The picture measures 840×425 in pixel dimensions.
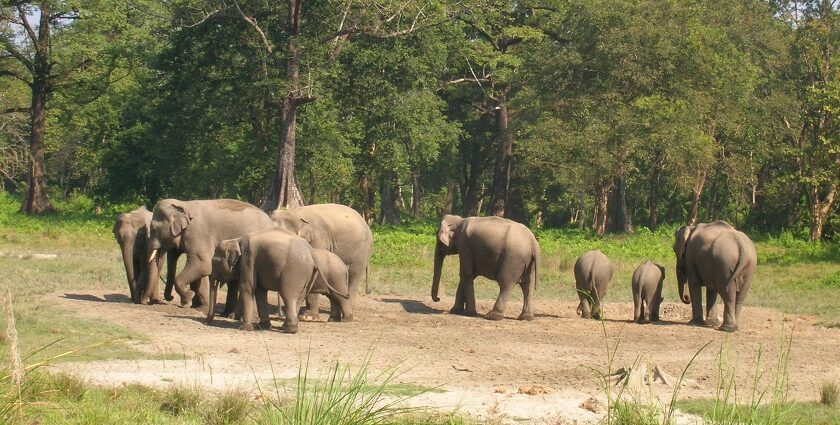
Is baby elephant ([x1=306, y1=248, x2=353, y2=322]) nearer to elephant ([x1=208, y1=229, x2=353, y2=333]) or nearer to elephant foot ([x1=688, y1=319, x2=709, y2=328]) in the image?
elephant ([x1=208, y1=229, x2=353, y2=333])

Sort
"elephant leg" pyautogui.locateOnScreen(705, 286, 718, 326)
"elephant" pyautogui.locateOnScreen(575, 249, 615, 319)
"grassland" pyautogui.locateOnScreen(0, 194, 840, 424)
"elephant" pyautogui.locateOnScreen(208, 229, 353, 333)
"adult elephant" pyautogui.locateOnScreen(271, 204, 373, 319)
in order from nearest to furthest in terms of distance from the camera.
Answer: "grassland" pyautogui.locateOnScreen(0, 194, 840, 424) < "elephant" pyautogui.locateOnScreen(208, 229, 353, 333) < "adult elephant" pyautogui.locateOnScreen(271, 204, 373, 319) < "elephant leg" pyautogui.locateOnScreen(705, 286, 718, 326) < "elephant" pyautogui.locateOnScreen(575, 249, 615, 319)

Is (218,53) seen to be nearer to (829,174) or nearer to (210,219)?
(829,174)

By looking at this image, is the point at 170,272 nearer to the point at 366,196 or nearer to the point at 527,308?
the point at 527,308

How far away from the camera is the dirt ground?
12.3 m

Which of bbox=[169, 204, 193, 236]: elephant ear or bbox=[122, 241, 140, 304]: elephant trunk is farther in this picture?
bbox=[122, 241, 140, 304]: elephant trunk

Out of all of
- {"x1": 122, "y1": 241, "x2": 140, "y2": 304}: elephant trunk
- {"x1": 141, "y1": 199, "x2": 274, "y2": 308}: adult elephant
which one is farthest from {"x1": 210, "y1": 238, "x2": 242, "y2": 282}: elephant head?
{"x1": 122, "y1": 241, "x2": 140, "y2": 304}: elephant trunk

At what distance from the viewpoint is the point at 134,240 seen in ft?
67.9

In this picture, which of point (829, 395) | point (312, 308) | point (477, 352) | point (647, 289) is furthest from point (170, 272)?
point (829, 395)

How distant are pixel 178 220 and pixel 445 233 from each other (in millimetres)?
4424

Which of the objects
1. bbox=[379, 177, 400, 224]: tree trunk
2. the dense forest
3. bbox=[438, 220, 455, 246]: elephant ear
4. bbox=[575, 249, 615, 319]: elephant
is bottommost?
bbox=[379, 177, 400, 224]: tree trunk

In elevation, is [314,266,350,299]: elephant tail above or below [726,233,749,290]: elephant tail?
below

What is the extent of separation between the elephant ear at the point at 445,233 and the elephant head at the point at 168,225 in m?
4.13

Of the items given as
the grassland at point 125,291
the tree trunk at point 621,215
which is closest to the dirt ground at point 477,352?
the grassland at point 125,291

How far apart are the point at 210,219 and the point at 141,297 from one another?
1.58 metres
